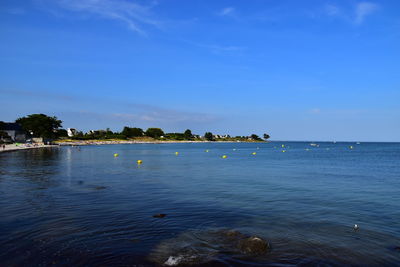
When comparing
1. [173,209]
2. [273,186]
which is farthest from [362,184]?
[173,209]

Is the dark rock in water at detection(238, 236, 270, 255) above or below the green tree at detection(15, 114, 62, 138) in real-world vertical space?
below

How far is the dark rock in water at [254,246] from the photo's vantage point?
39.9ft

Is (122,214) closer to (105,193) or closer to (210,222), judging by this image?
(210,222)

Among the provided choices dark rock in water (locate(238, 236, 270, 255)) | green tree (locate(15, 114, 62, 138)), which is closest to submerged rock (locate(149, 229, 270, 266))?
dark rock in water (locate(238, 236, 270, 255))

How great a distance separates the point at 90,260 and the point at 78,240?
8.22 feet

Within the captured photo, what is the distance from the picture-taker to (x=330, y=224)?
16609 mm

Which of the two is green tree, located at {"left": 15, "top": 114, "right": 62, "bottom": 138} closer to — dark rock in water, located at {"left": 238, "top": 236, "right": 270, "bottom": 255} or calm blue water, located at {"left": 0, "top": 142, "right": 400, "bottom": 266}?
calm blue water, located at {"left": 0, "top": 142, "right": 400, "bottom": 266}

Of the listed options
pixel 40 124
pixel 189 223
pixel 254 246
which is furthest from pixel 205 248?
pixel 40 124

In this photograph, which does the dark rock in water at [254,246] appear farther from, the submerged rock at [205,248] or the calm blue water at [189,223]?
the calm blue water at [189,223]

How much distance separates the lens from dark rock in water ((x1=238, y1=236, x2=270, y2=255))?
12.1 metres

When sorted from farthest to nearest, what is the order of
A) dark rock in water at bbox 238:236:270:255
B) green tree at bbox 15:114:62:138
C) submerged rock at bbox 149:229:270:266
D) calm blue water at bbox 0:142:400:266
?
green tree at bbox 15:114:62:138, dark rock in water at bbox 238:236:270:255, calm blue water at bbox 0:142:400:266, submerged rock at bbox 149:229:270:266

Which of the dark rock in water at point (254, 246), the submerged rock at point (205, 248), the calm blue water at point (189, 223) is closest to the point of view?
the submerged rock at point (205, 248)

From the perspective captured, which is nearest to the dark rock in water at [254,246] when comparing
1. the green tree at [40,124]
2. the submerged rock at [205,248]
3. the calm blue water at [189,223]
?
the submerged rock at [205,248]

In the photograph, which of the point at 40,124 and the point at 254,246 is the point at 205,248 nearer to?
the point at 254,246
